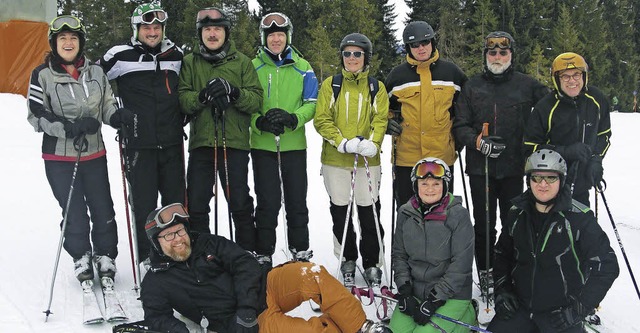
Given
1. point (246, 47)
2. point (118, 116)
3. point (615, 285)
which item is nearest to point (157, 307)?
point (118, 116)

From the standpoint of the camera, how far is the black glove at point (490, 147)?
4.76 m

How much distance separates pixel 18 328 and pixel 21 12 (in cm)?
1622

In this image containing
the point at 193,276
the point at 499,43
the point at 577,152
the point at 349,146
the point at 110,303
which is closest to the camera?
the point at 193,276

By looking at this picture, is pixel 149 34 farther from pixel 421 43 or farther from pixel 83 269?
pixel 421 43

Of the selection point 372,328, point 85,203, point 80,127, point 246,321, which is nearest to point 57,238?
point 85,203

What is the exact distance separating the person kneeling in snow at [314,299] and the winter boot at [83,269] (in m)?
1.77

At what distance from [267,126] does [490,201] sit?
84.9 inches

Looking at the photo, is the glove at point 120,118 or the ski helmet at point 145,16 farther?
the ski helmet at point 145,16

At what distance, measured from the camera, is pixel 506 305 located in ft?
13.5

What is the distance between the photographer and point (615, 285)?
18.4ft

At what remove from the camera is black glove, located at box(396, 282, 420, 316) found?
4117 millimetres

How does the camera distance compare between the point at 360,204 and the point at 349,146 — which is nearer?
the point at 349,146

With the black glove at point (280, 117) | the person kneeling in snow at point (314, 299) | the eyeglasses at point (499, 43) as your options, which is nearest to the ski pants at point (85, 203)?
the black glove at point (280, 117)

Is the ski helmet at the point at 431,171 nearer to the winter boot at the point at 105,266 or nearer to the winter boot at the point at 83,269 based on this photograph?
the winter boot at the point at 105,266
